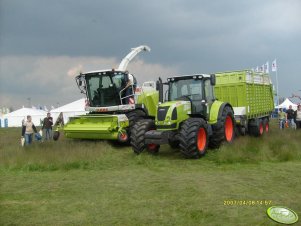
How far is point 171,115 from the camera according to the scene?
1034 cm

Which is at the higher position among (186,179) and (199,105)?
(199,105)

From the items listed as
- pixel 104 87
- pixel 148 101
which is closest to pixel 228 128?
pixel 148 101

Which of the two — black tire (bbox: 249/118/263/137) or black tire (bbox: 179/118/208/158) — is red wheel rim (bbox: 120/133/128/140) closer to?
black tire (bbox: 179/118/208/158)

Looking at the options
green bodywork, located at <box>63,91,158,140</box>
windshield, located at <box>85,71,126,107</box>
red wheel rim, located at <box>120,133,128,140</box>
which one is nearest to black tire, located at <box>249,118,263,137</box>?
green bodywork, located at <box>63,91,158,140</box>

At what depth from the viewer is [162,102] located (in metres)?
11.7

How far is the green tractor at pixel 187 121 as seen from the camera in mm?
10125

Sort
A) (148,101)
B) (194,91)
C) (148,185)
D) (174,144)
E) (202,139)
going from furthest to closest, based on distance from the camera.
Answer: (148,101), (174,144), (194,91), (202,139), (148,185)

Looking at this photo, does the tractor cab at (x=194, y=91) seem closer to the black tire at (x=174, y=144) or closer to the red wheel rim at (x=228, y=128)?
the black tire at (x=174, y=144)

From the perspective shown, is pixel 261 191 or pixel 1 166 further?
pixel 1 166

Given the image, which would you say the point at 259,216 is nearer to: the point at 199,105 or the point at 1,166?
the point at 199,105

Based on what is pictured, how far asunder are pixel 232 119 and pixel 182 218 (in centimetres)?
788

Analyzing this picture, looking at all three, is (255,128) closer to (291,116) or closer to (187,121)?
(187,121)

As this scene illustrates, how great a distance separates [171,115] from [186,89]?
4.59 ft

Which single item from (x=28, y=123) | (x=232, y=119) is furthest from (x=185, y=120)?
(x=28, y=123)
